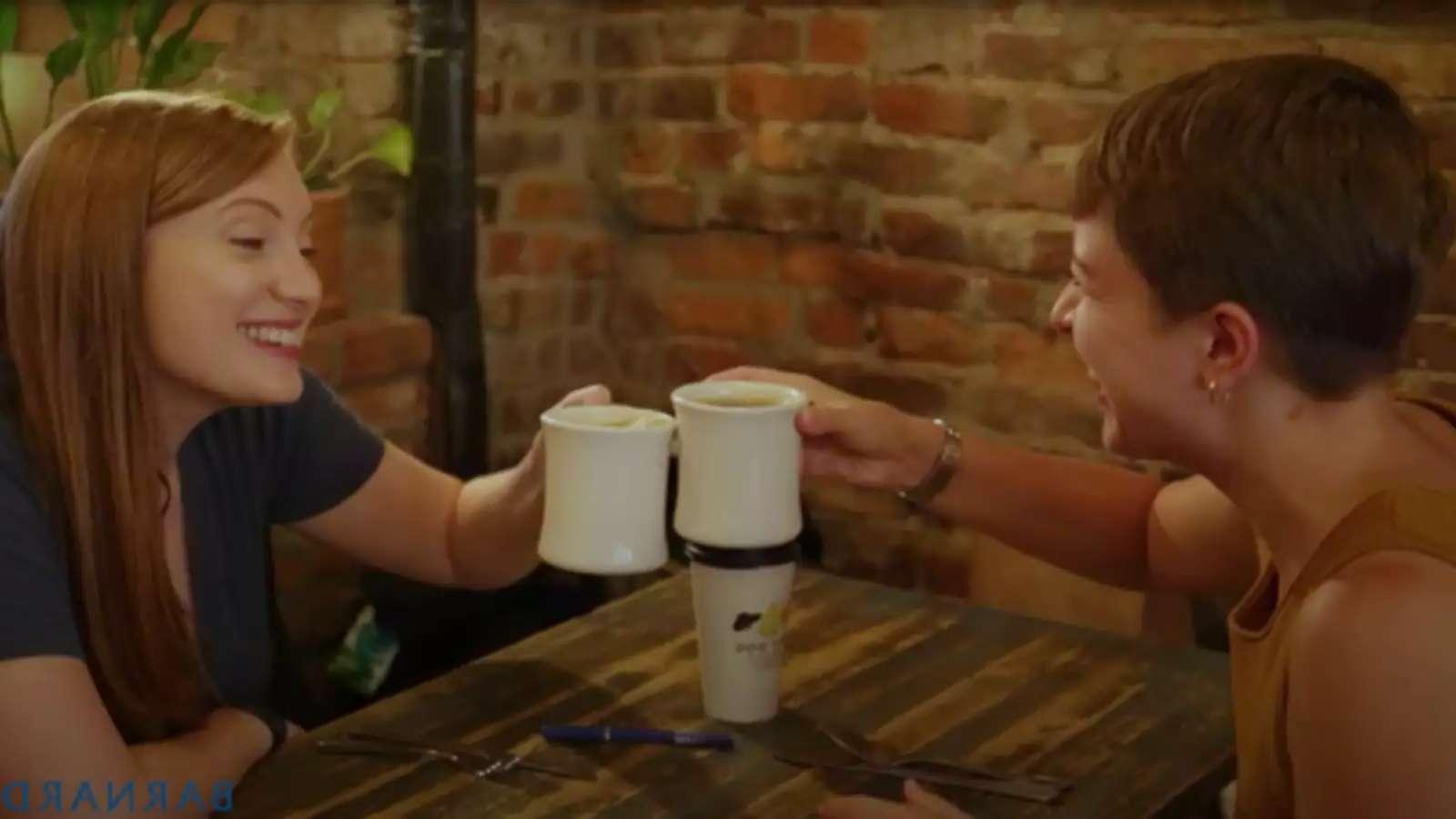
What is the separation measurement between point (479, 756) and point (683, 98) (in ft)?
4.59

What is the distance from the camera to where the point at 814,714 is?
145cm

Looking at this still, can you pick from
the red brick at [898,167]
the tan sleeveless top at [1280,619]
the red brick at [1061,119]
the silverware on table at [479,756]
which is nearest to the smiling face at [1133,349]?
the tan sleeveless top at [1280,619]

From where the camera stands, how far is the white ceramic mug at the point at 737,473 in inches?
51.7

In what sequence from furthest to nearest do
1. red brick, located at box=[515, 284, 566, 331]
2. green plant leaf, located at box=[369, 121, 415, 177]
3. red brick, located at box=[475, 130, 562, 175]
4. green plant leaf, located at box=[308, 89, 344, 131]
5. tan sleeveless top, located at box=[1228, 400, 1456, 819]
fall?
1. red brick, located at box=[515, 284, 566, 331]
2. red brick, located at box=[475, 130, 562, 175]
3. green plant leaf, located at box=[369, 121, 415, 177]
4. green plant leaf, located at box=[308, 89, 344, 131]
5. tan sleeveless top, located at box=[1228, 400, 1456, 819]

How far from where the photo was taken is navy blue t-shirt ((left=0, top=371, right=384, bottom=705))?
1.33 metres

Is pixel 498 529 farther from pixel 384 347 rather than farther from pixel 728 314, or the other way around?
pixel 728 314

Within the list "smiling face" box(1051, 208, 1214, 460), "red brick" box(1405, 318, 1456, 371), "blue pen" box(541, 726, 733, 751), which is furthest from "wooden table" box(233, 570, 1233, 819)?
"red brick" box(1405, 318, 1456, 371)

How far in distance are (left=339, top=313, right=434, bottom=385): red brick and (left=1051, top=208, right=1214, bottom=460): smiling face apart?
120 centimetres

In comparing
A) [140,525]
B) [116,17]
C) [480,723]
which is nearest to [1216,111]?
[480,723]

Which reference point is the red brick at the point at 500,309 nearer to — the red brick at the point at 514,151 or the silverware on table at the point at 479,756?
the red brick at the point at 514,151

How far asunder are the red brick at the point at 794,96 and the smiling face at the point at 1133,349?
1.08m

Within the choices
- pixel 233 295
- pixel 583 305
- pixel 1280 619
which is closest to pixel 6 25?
pixel 233 295

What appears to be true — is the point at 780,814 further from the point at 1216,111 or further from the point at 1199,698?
the point at 1216,111

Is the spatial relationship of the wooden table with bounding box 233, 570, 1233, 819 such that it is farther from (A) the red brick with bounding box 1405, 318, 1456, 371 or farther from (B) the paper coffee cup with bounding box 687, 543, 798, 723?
(A) the red brick with bounding box 1405, 318, 1456, 371
